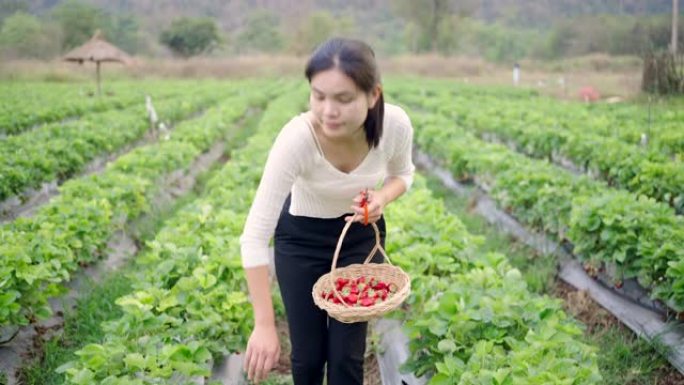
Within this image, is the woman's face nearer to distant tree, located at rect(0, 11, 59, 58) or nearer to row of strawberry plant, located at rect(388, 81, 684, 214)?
row of strawberry plant, located at rect(388, 81, 684, 214)

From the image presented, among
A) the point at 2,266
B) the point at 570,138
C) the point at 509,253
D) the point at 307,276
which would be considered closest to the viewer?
the point at 307,276

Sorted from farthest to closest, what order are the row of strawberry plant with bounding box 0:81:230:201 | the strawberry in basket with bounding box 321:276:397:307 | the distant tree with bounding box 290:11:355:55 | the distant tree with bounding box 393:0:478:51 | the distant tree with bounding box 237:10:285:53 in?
1. the distant tree with bounding box 237:10:285:53
2. the distant tree with bounding box 393:0:478:51
3. the distant tree with bounding box 290:11:355:55
4. the row of strawberry plant with bounding box 0:81:230:201
5. the strawberry in basket with bounding box 321:276:397:307

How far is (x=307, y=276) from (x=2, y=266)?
7.00 feet

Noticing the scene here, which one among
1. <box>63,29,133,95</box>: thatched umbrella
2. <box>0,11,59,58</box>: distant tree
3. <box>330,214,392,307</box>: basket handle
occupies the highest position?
<box>0,11,59,58</box>: distant tree

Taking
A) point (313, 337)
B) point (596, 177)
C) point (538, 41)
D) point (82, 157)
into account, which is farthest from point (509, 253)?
point (538, 41)

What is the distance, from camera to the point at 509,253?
5.77 meters

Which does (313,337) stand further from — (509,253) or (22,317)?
(509,253)

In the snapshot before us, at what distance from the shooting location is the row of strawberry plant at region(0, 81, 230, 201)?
21.3 feet

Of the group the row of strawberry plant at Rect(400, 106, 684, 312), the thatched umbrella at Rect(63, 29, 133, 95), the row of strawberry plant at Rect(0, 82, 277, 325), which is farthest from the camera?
the thatched umbrella at Rect(63, 29, 133, 95)

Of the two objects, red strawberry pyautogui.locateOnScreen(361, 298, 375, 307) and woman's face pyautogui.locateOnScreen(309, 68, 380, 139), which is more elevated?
woman's face pyautogui.locateOnScreen(309, 68, 380, 139)

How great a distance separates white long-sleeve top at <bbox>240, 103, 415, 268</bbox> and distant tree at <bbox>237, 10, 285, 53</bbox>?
57717 mm

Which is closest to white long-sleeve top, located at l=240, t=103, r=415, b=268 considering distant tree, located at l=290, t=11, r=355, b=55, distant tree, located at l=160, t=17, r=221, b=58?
distant tree, located at l=160, t=17, r=221, b=58

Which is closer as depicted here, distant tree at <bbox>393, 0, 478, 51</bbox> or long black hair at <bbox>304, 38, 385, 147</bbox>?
long black hair at <bbox>304, 38, 385, 147</bbox>

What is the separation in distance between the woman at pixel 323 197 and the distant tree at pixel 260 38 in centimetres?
5772
